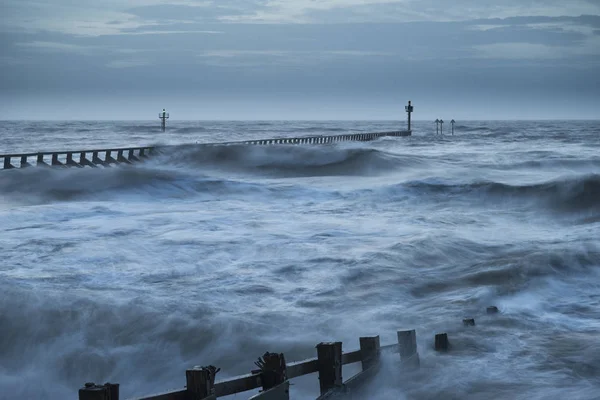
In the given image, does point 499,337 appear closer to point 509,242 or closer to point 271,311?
point 271,311

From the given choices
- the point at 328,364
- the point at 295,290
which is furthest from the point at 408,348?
the point at 295,290

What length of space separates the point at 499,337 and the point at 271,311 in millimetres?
2951

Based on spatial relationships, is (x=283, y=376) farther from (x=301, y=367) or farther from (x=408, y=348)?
(x=408, y=348)

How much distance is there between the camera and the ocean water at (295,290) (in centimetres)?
714

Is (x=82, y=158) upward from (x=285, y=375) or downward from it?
upward

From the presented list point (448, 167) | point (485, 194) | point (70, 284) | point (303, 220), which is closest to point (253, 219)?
point (303, 220)

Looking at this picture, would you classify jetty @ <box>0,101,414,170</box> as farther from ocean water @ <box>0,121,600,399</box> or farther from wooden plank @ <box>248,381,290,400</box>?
wooden plank @ <box>248,381,290,400</box>

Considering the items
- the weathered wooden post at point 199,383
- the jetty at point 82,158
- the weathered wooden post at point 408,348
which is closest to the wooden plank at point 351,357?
the weathered wooden post at point 408,348

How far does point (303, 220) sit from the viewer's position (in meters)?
19.3

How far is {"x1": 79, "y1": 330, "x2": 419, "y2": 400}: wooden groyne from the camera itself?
4.24 meters

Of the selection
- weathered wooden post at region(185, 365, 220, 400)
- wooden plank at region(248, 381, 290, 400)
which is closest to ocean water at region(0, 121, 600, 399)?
wooden plank at region(248, 381, 290, 400)

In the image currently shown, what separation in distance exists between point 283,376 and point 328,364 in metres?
0.55

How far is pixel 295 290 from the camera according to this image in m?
10.6

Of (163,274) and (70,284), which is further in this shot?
(163,274)
